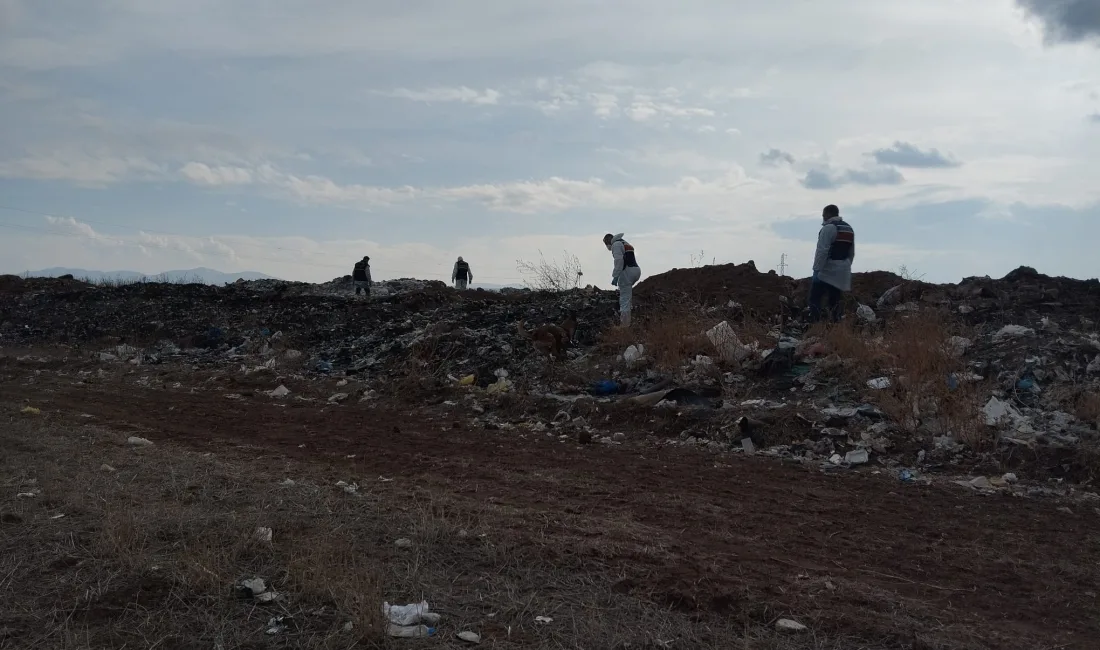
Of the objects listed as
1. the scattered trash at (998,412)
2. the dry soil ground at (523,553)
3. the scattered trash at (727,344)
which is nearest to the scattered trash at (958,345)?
the scattered trash at (998,412)

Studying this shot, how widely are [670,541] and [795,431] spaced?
283 centimetres

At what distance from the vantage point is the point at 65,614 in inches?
114

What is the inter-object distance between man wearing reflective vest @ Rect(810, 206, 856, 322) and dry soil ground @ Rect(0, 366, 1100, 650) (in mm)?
3686

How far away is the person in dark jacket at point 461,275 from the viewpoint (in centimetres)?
2085

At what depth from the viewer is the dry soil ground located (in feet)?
9.43

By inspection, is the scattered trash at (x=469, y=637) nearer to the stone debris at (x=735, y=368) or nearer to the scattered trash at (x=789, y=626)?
the scattered trash at (x=789, y=626)

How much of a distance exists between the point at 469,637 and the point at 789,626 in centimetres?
111

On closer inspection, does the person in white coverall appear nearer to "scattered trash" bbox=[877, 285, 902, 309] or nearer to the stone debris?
the stone debris

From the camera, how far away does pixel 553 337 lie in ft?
31.4

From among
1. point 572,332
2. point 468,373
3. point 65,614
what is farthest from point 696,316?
point 65,614

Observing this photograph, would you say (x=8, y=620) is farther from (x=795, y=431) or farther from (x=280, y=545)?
(x=795, y=431)

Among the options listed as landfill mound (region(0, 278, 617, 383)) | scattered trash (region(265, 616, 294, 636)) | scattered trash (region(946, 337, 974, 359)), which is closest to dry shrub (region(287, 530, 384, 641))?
scattered trash (region(265, 616, 294, 636))

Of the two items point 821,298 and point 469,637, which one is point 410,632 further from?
point 821,298

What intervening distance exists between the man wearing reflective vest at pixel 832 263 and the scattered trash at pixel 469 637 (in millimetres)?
6821
